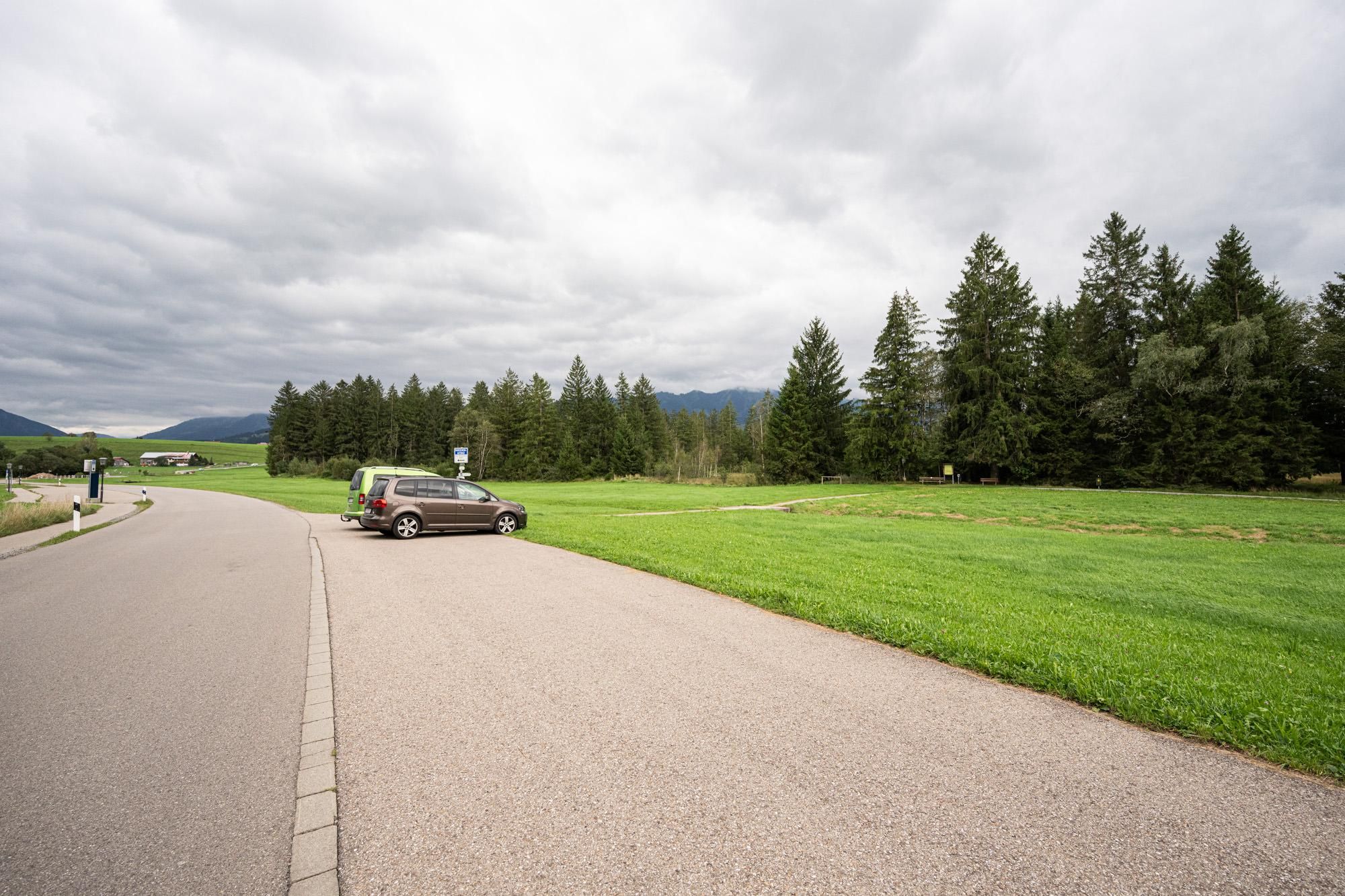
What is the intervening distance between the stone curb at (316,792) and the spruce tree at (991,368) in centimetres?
4384

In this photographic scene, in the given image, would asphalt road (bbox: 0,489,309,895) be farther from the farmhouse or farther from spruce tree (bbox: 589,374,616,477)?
the farmhouse

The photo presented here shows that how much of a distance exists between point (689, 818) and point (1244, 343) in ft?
151

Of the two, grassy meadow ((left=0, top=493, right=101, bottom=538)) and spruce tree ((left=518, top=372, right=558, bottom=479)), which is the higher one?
spruce tree ((left=518, top=372, right=558, bottom=479))

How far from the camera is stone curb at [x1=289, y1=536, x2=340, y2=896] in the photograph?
2.42 meters

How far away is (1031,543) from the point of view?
13.7m

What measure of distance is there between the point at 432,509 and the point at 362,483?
4.29 metres

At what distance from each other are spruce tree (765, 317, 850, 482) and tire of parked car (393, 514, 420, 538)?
39184mm

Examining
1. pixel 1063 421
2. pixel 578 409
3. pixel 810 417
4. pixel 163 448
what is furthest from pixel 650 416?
pixel 163 448

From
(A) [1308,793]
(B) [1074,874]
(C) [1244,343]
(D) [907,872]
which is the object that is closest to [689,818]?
(D) [907,872]

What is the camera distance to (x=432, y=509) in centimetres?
1573

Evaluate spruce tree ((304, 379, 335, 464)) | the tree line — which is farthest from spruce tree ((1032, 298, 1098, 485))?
spruce tree ((304, 379, 335, 464))

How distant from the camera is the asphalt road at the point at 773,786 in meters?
2.41

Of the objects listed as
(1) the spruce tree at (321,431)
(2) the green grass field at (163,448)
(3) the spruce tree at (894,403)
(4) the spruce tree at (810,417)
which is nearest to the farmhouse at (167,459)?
(2) the green grass field at (163,448)

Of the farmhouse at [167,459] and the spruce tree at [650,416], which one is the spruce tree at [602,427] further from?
the farmhouse at [167,459]
